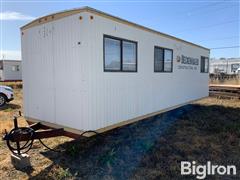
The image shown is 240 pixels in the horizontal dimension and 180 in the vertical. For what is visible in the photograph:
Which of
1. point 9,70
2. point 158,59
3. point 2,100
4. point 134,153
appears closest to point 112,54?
point 134,153

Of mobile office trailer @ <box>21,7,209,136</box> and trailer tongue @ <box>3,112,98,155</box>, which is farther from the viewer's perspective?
mobile office trailer @ <box>21,7,209,136</box>

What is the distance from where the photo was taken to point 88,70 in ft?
14.0

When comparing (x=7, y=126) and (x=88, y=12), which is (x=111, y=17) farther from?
(x=7, y=126)

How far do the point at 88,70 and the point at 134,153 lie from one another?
6.87ft

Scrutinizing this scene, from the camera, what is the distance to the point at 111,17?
476 cm

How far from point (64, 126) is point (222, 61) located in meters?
49.3

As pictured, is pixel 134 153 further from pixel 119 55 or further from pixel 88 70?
pixel 119 55

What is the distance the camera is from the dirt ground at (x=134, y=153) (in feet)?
13.0

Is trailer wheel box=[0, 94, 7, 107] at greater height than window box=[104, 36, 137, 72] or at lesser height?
lesser

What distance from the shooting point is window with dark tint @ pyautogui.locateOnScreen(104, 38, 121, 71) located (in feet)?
15.6

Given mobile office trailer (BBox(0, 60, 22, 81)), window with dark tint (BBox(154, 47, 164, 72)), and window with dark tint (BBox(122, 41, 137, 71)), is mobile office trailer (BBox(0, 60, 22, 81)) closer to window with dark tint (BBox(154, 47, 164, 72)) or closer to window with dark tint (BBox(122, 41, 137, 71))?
window with dark tint (BBox(154, 47, 164, 72))

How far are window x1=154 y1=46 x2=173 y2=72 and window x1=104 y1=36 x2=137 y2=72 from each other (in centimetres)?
129

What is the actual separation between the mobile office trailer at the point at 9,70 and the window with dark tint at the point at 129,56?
24.6 metres

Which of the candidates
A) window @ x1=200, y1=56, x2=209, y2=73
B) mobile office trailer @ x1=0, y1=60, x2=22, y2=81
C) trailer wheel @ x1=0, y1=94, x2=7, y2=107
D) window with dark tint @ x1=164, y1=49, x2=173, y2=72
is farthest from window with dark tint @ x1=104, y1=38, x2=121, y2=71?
mobile office trailer @ x1=0, y1=60, x2=22, y2=81
